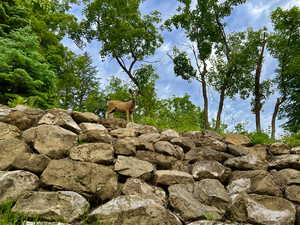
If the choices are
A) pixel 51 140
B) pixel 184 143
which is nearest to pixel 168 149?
pixel 184 143

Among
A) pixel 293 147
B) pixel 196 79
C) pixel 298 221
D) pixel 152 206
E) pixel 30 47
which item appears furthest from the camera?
pixel 196 79

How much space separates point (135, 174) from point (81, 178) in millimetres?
875

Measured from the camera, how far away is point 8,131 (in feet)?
14.8

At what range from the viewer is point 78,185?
147 inches

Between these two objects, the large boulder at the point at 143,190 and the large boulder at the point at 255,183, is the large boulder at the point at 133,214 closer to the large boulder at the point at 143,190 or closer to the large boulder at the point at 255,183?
the large boulder at the point at 143,190

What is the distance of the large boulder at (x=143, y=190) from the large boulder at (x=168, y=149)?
87 centimetres

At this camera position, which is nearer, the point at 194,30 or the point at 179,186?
the point at 179,186

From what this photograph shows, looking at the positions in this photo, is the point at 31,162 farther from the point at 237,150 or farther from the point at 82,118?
the point at 237,150

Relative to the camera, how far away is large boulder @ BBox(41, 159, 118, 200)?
3715mm

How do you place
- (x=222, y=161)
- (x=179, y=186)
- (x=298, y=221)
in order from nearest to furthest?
(x=298, y=221) < (x=179, y=186) < (x=222, y=161)

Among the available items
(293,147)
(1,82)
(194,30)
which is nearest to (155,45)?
(194,30)

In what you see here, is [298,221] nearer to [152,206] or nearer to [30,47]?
[152,206]

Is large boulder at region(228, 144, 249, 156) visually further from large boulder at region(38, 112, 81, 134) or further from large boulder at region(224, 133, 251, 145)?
large boulder at region(38, 112, 81, 134)

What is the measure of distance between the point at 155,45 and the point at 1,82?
51.4 ft
